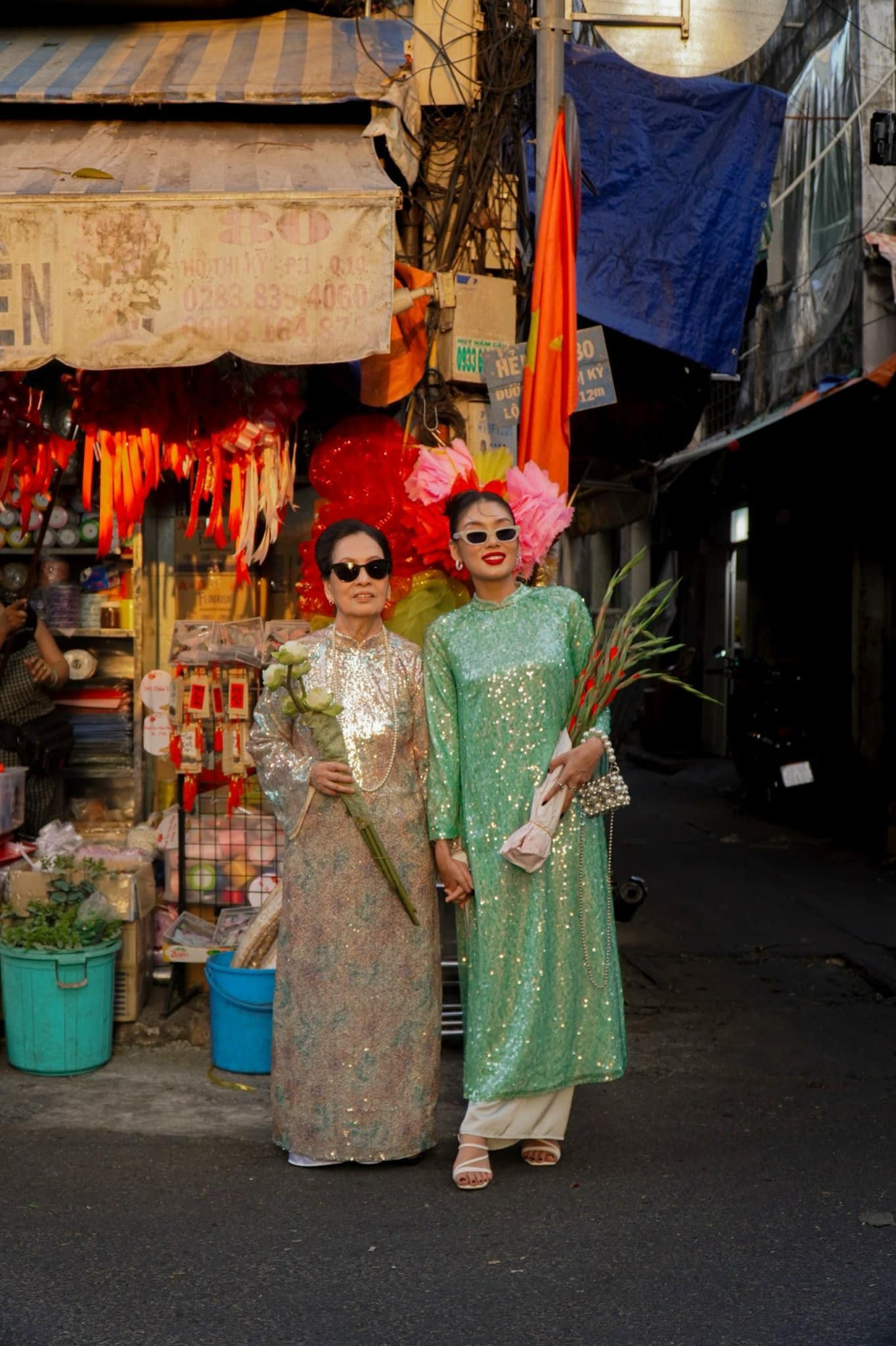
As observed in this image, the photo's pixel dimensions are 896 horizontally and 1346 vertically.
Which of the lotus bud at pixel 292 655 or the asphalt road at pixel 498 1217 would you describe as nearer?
the asphalt road at pixel 498 1217

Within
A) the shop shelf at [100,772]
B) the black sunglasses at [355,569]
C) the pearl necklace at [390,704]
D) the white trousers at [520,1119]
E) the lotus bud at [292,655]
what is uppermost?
the black sunglasses at [355,569]

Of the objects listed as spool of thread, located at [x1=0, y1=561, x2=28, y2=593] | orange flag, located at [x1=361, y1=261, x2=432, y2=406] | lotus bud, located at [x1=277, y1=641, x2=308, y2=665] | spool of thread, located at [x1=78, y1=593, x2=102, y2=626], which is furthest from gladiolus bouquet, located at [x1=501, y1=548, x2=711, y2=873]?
spool of thread, located at [x1=0, y1=561, x2=28, y2=593]

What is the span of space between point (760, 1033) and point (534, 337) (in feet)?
9.82

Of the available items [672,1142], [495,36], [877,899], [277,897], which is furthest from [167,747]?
[877,899]

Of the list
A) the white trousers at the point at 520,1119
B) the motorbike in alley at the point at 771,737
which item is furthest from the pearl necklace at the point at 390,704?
the motorbike in alley at the point at 771,737

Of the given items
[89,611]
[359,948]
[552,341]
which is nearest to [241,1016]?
[359,948]

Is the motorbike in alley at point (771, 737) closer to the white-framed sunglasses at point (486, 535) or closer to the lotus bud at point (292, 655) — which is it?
the white-framed sunglasses at point (486, 535)

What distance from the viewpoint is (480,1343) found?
3195 mm

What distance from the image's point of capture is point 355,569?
169 inches

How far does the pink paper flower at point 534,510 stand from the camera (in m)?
4.71

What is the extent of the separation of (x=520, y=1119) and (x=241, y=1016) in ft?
4.41

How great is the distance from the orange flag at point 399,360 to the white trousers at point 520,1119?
2748 millimetres

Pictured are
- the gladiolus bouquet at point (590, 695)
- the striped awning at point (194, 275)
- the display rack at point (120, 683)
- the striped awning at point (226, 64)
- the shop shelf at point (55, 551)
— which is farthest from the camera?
the shop shelf at point (55, 551)

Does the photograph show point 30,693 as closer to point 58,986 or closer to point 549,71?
point 58,986
